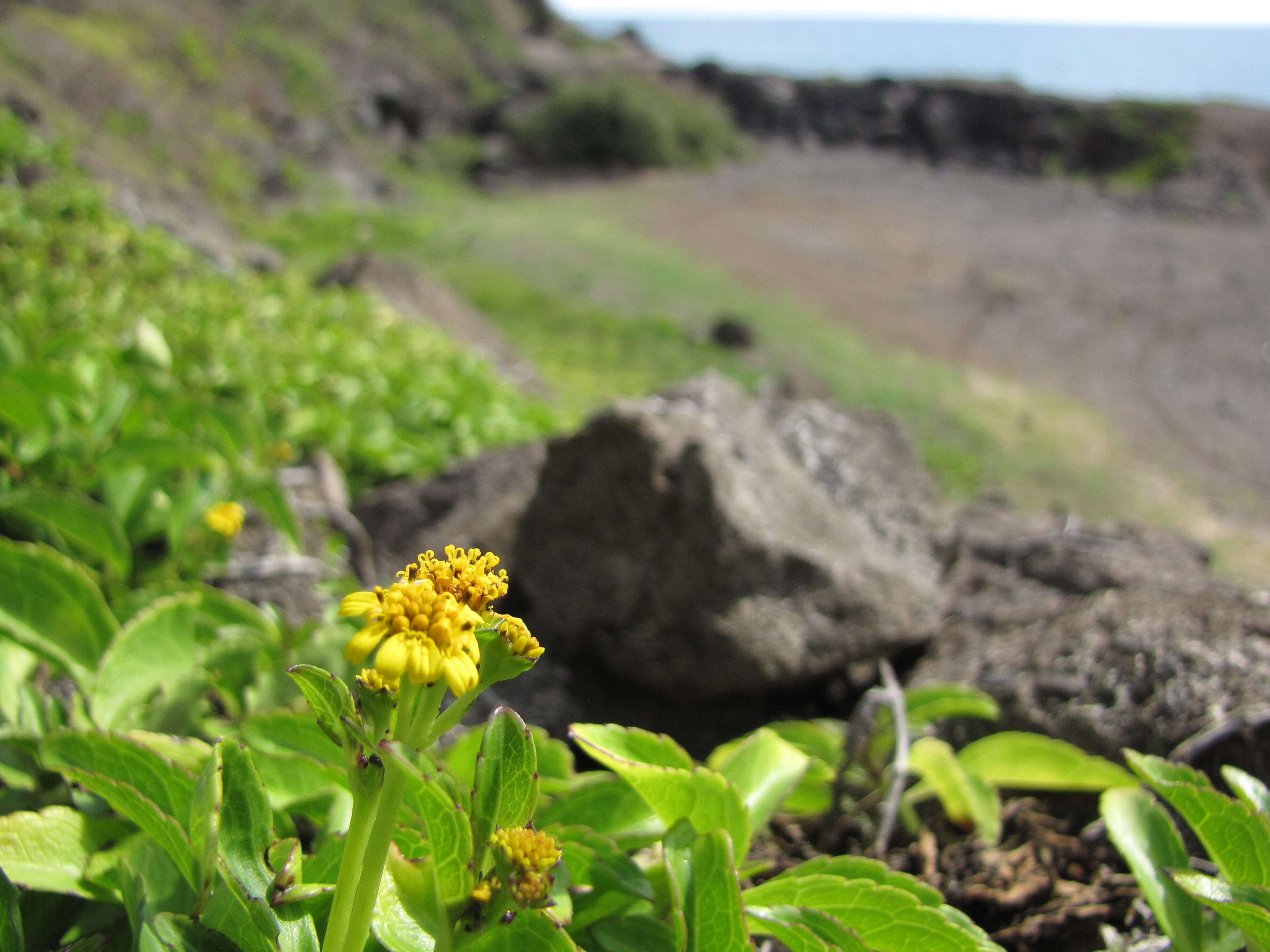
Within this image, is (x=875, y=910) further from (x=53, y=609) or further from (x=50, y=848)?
(x=53, y=609)

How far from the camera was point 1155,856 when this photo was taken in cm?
125

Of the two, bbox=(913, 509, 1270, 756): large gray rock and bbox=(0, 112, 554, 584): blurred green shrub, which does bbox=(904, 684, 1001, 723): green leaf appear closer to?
bbox=(913, 509, 1270, 756): large gray rock

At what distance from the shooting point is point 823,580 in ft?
7.09

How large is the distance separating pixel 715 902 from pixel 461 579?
44 centimetres

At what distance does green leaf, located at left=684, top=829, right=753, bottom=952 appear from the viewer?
94cm

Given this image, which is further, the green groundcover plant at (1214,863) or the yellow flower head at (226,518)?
the yellow flower head at (226,518)

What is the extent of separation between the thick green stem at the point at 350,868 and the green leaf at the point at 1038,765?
111cm


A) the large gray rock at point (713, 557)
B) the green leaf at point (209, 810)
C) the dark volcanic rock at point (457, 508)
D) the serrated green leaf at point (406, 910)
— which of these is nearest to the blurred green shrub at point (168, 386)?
the dark volcanic rock at point (457, 508)

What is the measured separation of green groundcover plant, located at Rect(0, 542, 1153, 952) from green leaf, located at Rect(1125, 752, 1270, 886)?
0.31 m

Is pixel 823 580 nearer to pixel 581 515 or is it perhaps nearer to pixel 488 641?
pixel 581 515

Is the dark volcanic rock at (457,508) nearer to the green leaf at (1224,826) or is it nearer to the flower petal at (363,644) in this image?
the green leaf at (1224,826)

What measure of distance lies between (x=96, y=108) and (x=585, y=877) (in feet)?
38.2

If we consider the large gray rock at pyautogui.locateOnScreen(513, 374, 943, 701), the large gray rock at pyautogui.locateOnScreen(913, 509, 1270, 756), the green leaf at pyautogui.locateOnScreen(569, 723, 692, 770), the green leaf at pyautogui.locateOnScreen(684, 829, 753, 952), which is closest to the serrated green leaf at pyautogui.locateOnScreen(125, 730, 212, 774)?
the green leaf at pyautogui.locateOnScreen(569, 723, 692, 770)

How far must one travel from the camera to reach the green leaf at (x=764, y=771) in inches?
50.5
